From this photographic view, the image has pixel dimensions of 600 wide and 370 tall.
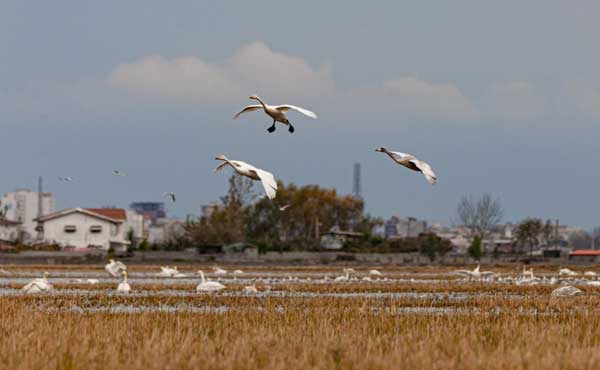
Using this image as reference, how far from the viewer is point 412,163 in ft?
62.1

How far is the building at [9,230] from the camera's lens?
11595cm

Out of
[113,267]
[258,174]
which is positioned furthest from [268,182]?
[113,267]

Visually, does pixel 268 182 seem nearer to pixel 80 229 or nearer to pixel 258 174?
pixel 258 174

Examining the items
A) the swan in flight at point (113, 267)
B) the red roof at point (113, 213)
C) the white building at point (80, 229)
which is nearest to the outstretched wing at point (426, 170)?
the swan in flight at point (113, 267)

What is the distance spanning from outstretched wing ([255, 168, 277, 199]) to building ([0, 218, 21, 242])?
9668cm

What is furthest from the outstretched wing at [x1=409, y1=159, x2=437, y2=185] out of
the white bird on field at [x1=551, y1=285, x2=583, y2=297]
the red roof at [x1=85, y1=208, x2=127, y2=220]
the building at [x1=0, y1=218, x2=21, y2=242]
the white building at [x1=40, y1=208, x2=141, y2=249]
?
the building at [x1=0, y1=218, x2=21, y2=242]

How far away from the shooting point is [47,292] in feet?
96.7

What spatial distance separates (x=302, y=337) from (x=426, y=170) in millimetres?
3986

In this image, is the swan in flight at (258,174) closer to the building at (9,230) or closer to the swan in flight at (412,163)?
the swan in flight at (412,163)

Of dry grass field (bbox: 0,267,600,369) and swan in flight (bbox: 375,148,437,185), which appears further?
swan in flight (bbox: 375,148,437,185)

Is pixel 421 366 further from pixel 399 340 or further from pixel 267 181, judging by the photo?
pixel 267 181

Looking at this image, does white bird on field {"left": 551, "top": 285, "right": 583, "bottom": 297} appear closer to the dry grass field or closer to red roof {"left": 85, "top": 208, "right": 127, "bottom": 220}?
the dry grass field

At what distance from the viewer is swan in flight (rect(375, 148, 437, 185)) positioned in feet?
58.9

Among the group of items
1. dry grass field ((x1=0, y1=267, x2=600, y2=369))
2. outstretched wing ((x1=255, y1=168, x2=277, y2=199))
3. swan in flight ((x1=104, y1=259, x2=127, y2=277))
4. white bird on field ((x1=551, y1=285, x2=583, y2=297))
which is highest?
outstretched wing ((x1=255, y1=168, x2=277, y2=199))
